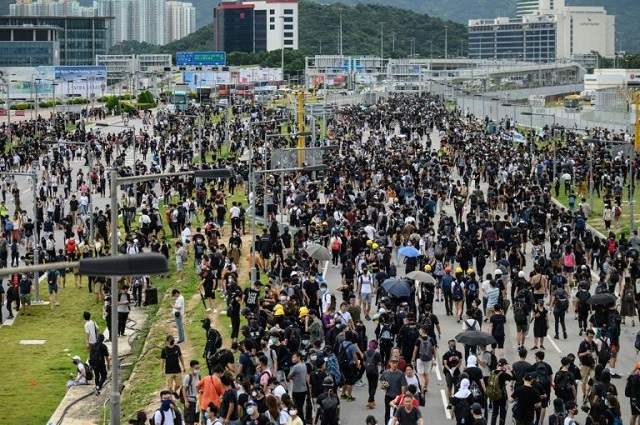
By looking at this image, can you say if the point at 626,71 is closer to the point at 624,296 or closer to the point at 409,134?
the point at 409,134

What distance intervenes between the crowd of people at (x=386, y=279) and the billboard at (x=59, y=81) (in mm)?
63449

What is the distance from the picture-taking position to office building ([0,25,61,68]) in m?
169

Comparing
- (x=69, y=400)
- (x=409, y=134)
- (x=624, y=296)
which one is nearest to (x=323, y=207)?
(x=624, y=296)

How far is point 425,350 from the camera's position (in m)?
21.9

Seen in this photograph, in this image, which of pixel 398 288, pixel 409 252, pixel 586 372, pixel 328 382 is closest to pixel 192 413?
pixel 328 382

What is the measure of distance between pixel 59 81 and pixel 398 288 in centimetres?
10601

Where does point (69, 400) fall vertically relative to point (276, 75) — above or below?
below

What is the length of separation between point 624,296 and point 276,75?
13051cm

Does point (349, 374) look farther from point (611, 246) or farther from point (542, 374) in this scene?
point (611, 246)

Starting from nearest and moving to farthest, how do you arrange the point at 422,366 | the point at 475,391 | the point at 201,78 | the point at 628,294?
1. the point at 475,391
2. the point at 422,366
3. the point at 628,294
4. the point at 201,78

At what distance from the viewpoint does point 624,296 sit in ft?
89.1

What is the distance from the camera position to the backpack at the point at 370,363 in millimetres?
21234

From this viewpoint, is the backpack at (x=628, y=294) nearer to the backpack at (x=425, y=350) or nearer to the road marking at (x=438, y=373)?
the road marking at (x=438, y=373)

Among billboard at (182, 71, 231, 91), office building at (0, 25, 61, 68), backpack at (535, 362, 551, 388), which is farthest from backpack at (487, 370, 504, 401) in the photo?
office building at (0, 25, 61, 68)
